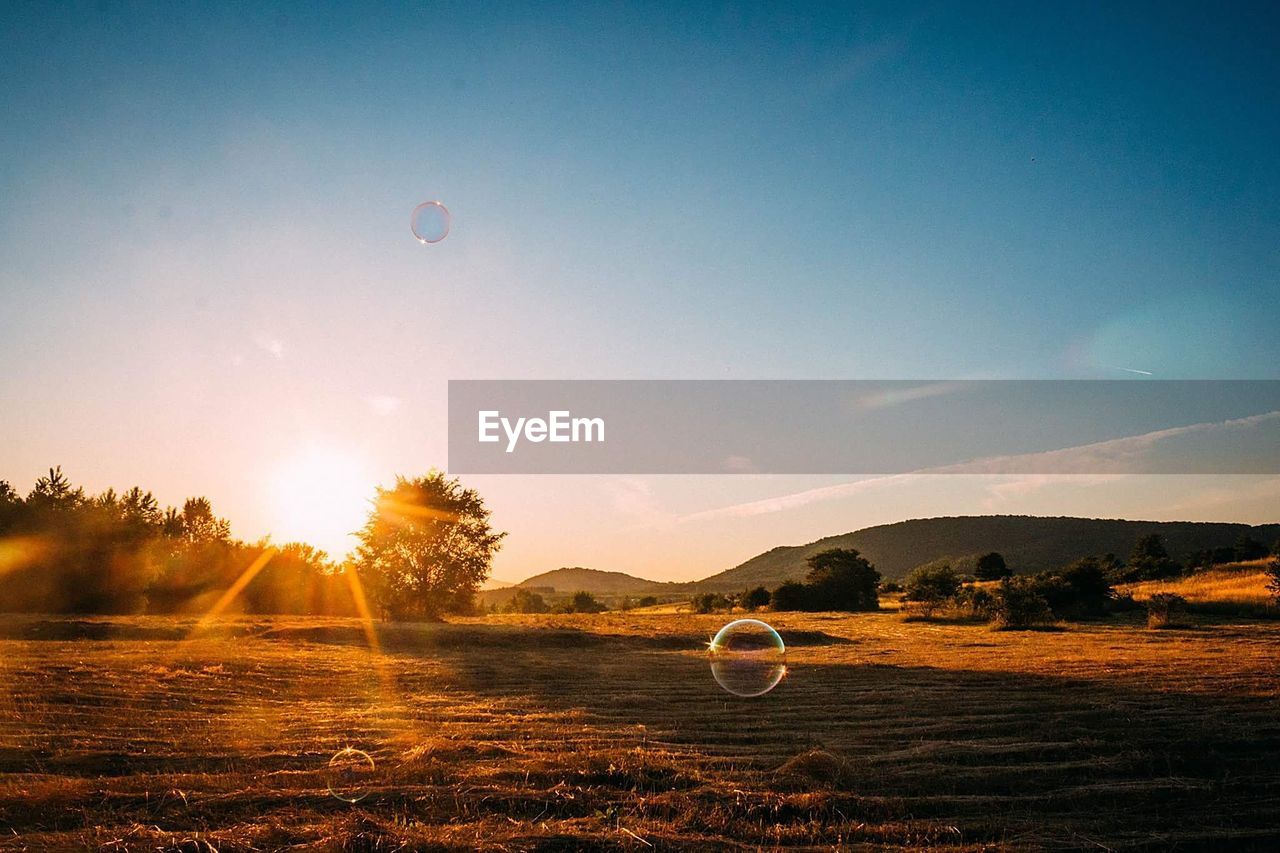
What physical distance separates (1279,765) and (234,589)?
59523 millimetres

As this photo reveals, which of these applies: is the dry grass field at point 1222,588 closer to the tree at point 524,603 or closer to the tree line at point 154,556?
the tree line at point 154,556

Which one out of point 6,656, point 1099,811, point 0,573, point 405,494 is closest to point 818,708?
point 1099,811

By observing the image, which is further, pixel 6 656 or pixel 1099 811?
pixel 6 656

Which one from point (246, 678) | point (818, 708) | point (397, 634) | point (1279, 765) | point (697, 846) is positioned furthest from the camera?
point (397, 634)

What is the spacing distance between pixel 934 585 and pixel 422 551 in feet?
102

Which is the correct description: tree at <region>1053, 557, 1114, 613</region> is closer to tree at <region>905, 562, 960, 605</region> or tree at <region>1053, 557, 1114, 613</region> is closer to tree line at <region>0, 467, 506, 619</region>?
tree at <region>905, 562, 960, 605</region>

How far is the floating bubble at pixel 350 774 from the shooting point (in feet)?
22.4

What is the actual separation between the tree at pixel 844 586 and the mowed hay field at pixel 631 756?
36.5 metres

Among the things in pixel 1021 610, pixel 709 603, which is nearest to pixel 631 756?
pixel 1021 610

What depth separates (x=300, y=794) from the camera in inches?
265

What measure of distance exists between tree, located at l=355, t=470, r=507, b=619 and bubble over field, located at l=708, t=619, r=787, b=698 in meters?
19.0

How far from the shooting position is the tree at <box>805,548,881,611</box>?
5322 centimetres

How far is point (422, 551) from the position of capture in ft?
138

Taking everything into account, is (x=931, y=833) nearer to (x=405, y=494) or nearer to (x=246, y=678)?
(x=246, y=678)
